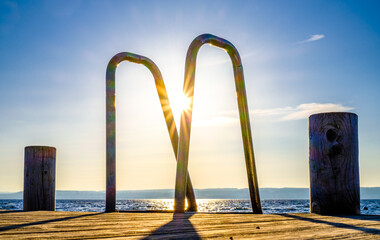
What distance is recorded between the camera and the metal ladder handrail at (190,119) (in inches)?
231

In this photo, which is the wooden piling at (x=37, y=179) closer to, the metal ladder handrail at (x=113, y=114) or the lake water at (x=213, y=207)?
the metal ladder handrail at (x=113, y=114)

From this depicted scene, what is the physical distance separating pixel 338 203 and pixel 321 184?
0.97 ft

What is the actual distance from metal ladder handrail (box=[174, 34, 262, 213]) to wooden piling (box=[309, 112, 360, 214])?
163 centimetres

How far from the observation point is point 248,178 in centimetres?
680

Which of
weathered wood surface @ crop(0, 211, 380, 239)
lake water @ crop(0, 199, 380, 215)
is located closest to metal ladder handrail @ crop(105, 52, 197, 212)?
weathered wood surface @ crop(0, 211, 380, 239)

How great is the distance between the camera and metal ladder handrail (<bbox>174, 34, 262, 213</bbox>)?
586 cm

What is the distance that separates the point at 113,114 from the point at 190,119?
50.3 inches

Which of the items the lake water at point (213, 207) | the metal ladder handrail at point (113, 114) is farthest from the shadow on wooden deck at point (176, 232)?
the lake water at point (213, 207)

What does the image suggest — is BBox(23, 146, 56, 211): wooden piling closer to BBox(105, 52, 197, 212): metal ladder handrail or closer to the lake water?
BBox(105, 52, 197, 212): metal ladder handrail

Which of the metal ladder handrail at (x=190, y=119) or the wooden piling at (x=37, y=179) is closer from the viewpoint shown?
the metal ladder handrail at (x=190, y=119)

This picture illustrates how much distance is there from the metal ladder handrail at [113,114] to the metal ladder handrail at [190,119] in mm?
1050

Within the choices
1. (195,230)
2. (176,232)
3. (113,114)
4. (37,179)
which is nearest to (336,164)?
(195,230)

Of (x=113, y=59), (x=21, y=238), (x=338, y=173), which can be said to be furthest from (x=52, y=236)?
(x=113, y=59)

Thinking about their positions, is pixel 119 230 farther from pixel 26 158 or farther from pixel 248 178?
pixel 26 158
